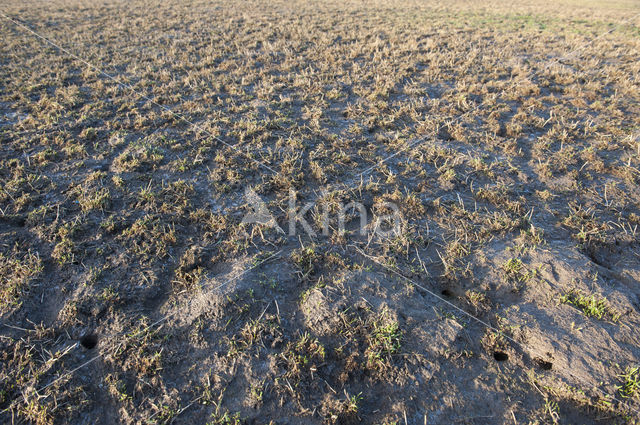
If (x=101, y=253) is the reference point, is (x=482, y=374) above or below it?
below

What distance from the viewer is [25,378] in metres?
3.29

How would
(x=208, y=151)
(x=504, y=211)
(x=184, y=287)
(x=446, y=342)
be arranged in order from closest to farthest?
(x=446, y=342), (x=184, y=287), (x=504, y=211), (x=208, y=151)

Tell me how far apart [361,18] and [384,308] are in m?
15.8

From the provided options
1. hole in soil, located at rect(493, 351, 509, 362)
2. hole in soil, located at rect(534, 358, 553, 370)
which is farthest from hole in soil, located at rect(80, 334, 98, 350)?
hole in soil, located at rect(534, 358, 553, 370)

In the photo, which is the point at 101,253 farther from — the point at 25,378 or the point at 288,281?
the point at 288,281

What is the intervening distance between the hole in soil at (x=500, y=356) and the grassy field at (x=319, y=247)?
0.03m

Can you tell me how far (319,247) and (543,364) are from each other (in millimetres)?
2613

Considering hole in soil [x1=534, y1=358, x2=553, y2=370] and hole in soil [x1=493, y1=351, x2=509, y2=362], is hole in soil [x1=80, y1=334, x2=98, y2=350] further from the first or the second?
hole in soil [x1=534, y1=358, x2=553, y2=370]

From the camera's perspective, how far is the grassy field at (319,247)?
3281mm

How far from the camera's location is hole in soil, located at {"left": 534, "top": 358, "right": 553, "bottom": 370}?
136 inches

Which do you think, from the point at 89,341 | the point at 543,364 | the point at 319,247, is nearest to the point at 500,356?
the point at 543,364

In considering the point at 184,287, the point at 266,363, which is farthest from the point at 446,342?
the point at 184,287

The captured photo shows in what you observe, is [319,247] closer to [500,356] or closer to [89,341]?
[500,356]

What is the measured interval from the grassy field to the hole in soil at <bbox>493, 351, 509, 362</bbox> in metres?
0.03
